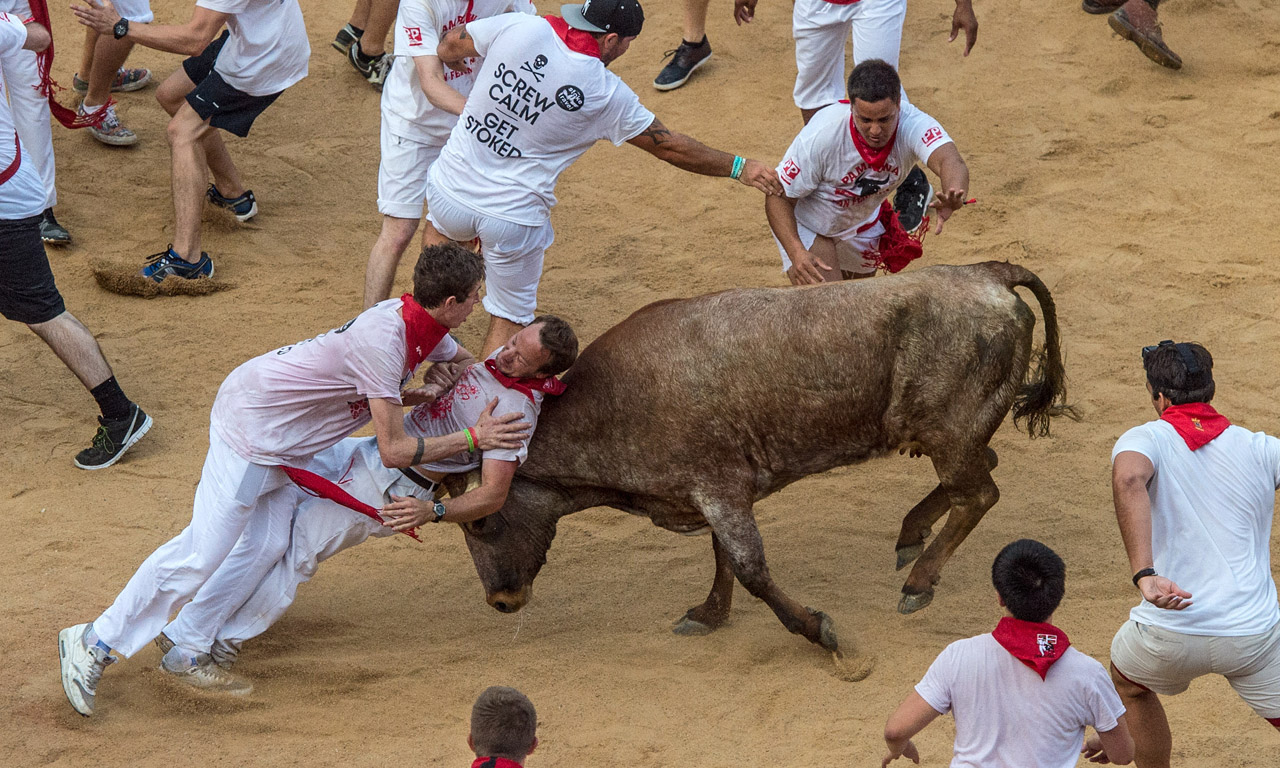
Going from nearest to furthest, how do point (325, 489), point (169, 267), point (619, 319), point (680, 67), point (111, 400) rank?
point (325, 489)
point (111, 400)
point (169, 267)
point (619, 319)
point (680, 67)

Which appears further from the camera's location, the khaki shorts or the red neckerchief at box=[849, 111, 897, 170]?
the red neckerchief at box=[849, 111, 897, 170]

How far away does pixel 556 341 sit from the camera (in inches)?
228

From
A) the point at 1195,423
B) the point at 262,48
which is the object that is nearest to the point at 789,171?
the point at 1195,423

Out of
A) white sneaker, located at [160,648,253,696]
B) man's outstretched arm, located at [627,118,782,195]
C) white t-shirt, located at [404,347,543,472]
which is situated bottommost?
white sneaker, located at [160,648,253,696]

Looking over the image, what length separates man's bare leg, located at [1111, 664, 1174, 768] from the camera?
5105 mm

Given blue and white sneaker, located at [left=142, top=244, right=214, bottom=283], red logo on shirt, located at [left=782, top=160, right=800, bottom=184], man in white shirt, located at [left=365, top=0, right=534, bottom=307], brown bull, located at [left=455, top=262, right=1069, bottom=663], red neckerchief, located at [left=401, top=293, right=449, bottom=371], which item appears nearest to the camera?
red neckerchief, located at [left=401, top=293, right=449, bottom=371]

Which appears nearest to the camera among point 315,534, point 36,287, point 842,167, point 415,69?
point 315,534

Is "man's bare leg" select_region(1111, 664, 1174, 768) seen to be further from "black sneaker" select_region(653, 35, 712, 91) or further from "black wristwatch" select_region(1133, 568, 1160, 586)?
"black sneaker" select_region(653, 35, 712, 91)

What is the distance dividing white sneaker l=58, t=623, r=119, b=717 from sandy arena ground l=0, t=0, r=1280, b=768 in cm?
13

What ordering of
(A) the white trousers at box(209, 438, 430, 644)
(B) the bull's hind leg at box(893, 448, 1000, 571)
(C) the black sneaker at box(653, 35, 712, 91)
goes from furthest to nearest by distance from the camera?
1. (C) the black sneaker at box(653, 35, 712, 91)
2. (B) the bull's hind leg at box(893, 448, 1000, 571)
3. (A) the white trousers at box(209, 438, 430, 644)

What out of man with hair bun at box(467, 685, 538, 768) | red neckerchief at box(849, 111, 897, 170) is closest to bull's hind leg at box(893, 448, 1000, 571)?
red neckerchief at box(849, 111, 897, 170)

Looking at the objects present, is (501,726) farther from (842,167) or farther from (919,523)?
(842,167)

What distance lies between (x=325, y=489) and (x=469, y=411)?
730mm

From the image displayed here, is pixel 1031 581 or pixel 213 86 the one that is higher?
pixel 1031 581
